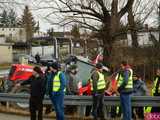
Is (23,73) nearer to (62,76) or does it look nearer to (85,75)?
(85,75)

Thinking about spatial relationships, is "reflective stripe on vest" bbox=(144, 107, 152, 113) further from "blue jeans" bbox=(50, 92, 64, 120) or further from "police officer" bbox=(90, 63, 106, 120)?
"blue jeans" bbox=(50, 92, 64, 120)

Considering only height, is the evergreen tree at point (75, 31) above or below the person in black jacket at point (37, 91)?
above

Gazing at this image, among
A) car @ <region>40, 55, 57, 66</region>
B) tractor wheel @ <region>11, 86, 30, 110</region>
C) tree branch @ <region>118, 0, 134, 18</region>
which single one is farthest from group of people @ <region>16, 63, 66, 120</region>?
tree branch @ <region>118, 0, 134, 18</region>

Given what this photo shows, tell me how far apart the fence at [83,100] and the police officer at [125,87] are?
0.75m

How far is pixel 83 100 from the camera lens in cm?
1733

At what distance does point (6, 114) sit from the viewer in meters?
19.1

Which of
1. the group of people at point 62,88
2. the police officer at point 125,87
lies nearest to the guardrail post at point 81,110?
the group of people at point 62,88

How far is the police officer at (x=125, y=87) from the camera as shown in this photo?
15523mm

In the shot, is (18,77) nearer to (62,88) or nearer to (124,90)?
(62,88)

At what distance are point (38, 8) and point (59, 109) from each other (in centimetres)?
2296

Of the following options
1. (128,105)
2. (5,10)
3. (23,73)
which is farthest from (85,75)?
(5,10)

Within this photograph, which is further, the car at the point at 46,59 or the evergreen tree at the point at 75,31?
the evergreen tree at the point at 75,31

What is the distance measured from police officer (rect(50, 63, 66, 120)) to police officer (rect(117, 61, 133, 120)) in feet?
5.58

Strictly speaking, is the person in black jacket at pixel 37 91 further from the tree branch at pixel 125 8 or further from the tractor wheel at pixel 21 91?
the tree branch at pixel 125 8
